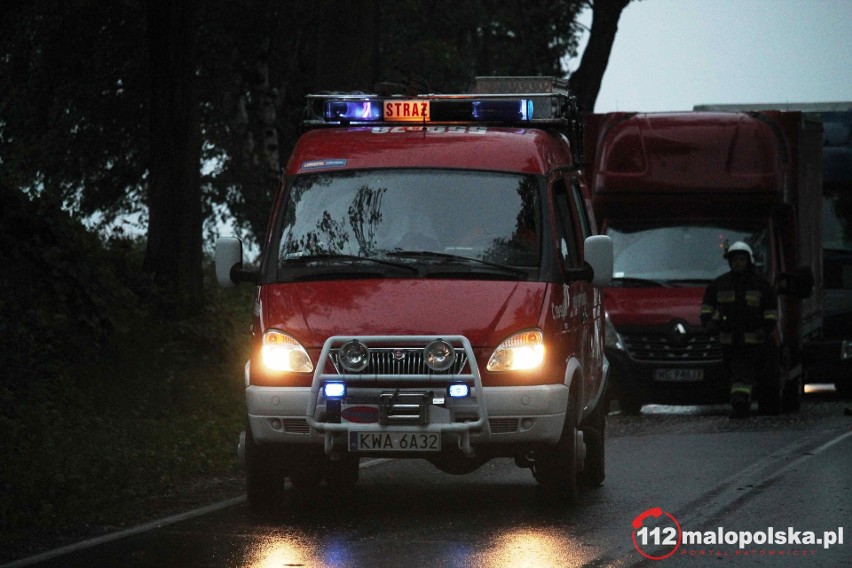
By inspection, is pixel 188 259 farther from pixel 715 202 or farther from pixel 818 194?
pixel 818 194

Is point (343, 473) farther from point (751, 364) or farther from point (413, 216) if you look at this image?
point (751, 364)

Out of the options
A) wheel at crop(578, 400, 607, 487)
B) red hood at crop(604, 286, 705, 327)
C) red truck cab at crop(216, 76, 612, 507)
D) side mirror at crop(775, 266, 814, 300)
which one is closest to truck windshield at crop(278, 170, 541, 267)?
red truck cab at crop(216, 76, 612, 507)

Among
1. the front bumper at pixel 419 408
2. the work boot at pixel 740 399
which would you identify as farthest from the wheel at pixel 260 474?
the work boot at pixel 740 399

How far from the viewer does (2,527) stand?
10.5m

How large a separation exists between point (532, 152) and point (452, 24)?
2726 centimetres

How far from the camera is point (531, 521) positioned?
34.6 ft

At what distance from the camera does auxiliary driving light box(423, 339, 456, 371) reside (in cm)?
1034

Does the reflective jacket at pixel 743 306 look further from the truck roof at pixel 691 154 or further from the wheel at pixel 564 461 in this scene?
the wheel at pixel 564 461

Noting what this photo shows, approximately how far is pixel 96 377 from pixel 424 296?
666cm

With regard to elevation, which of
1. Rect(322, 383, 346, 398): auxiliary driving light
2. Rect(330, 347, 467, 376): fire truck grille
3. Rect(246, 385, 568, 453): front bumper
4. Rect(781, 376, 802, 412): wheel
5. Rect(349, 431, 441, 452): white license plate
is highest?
Rect(330, 347, 467, 376): fire truck grille

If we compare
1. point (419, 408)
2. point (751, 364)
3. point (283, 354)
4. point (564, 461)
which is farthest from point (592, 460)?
point (751, 364)

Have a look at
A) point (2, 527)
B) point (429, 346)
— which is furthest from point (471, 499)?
point (2, 527)

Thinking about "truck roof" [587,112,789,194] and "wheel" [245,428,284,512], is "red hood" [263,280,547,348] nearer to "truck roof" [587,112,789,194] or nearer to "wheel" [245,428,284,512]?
"wheel" [245,428,284,512]

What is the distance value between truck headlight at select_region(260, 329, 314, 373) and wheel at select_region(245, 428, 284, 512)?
564 millimetres
